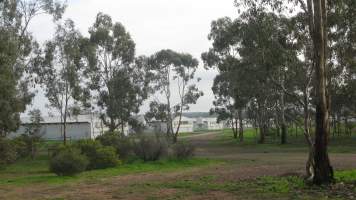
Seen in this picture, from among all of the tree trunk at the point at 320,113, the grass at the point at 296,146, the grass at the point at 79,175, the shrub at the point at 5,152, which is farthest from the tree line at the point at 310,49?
the grass at the point at 296,146

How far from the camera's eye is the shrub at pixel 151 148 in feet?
116

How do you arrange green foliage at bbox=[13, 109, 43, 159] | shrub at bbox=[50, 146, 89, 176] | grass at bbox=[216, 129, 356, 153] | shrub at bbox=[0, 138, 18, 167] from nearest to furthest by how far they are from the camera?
shrub at bbox=[50, 146, 89, 176]
shrub at bbox=[0, 138, 18, 167]
green foliage at bbox=[13, 109, 43, 159]
grass at bbox=[216, 129, 356, 153]

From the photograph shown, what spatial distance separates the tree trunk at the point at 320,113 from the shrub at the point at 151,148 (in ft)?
60.3

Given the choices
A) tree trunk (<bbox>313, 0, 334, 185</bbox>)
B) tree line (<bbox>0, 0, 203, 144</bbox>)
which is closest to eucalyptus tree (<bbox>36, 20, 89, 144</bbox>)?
tree line (<bbox>0, 0, 203, 144</bbox>)

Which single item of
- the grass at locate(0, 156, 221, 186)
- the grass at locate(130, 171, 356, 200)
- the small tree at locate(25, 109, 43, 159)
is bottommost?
the grass at locate(0, 156, 221, 186)

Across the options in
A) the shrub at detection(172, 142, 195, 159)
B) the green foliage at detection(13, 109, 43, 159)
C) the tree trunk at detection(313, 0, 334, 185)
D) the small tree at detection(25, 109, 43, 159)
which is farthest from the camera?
the small tree at detection(25, 109, 43, 159)

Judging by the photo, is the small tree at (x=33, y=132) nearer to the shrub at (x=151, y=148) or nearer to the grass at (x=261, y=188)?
the shrub at (x=151, y=148)

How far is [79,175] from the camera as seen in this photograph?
88.0ft

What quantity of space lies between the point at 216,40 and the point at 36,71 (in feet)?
74.8

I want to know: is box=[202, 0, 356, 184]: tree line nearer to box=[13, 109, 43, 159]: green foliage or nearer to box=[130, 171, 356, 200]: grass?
box=[130, 171, 356, 200]: grass

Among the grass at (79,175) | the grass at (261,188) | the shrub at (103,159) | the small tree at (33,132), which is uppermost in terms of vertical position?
the small tree at (33,132)

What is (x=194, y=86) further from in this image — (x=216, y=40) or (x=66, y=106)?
(x=66, y=106)

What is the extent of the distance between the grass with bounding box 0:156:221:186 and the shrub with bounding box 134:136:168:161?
59 cm

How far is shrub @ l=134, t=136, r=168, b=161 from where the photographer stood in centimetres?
3528
